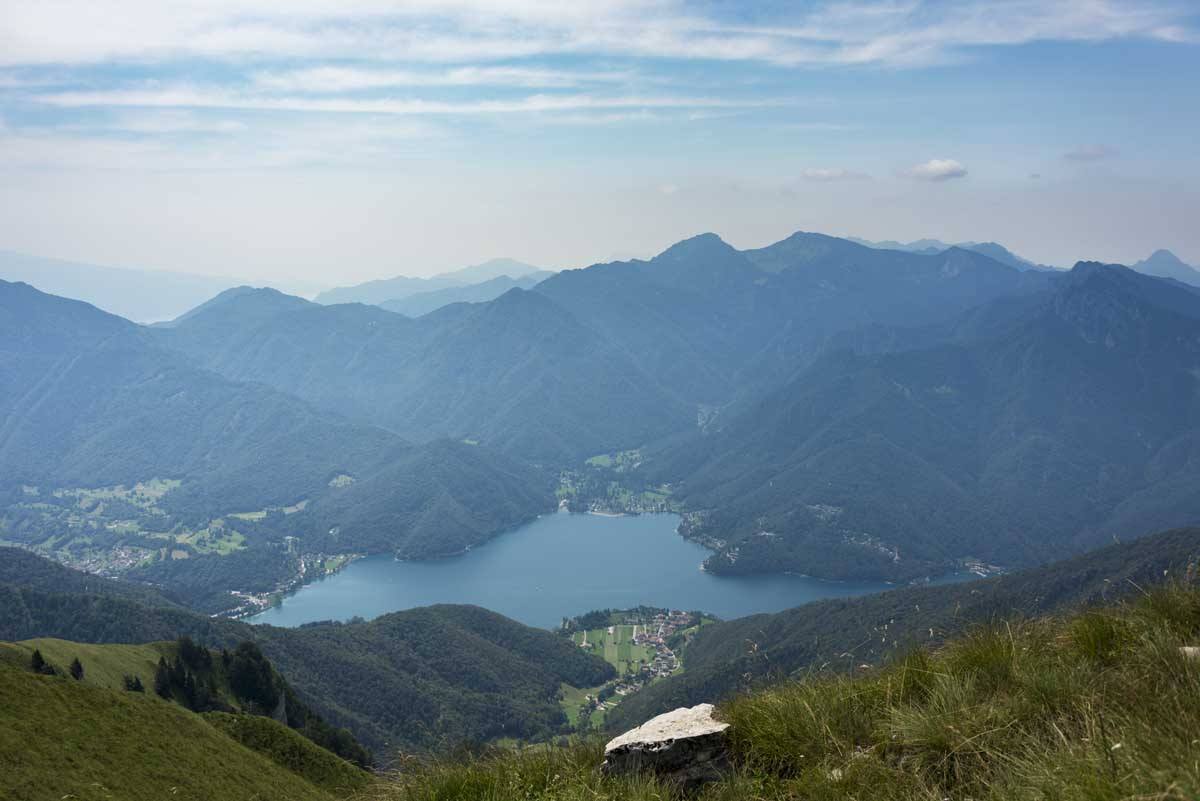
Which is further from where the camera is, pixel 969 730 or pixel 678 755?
pixel 678 755

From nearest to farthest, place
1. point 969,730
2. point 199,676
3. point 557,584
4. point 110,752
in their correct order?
point 969,730
point 110,752
point 199,676
point 557,584

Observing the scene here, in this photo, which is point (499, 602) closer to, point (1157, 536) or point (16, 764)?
point (1157, 536)

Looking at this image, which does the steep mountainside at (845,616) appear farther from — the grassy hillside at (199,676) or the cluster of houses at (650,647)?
the grassy hillside at (199,676)

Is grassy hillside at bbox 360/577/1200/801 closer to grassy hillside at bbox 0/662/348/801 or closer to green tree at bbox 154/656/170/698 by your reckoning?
grassy hillside at bbox 0/662/348/801

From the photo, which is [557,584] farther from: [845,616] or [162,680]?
[162,680]

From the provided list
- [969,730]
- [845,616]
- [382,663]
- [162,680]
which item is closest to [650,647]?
[845,616]

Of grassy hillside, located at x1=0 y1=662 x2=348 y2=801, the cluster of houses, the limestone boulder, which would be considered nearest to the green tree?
grassy hillside, located at x1=0 y1=662 x2=348 y2=801

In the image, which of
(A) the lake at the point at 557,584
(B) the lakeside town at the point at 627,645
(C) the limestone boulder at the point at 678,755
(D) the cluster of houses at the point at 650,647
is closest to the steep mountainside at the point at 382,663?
(B) the lakeside town at the point at 627,645
